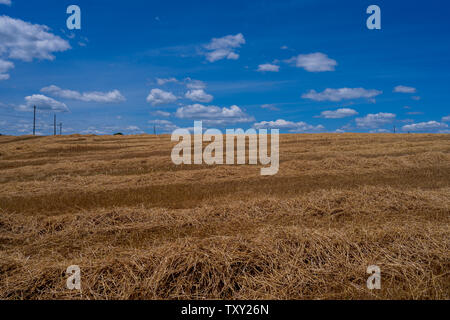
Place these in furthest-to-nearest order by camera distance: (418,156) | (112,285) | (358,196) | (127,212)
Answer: (418,156), (358,196), (127,212), (112,285)

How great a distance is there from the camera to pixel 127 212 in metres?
8.26

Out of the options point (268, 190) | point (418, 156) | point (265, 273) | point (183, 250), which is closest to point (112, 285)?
point (183, 250)

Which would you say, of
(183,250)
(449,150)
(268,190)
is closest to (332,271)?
(183,250)

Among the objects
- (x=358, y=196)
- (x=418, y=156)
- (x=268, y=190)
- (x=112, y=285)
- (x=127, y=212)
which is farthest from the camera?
(x=418, y=156)

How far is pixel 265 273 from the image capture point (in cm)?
454

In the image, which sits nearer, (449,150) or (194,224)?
(194,224)

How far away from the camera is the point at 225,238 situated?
5504 millimetres

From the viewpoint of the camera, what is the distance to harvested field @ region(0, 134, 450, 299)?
13.9 ft

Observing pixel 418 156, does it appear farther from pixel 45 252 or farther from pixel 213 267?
pixel 45 252

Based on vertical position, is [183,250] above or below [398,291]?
above

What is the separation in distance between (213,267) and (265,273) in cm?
88

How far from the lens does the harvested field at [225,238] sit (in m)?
4.24
